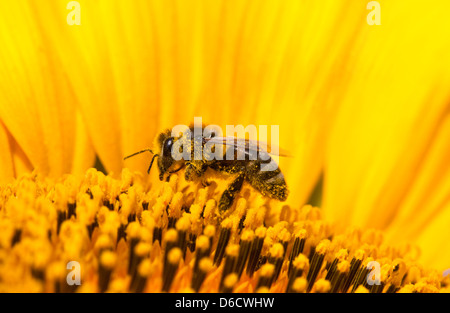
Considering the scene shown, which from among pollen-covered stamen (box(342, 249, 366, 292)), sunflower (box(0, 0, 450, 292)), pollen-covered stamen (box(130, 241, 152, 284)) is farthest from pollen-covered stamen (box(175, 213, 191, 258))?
pollen-covered stamen (box(342, 249, 366, 292))

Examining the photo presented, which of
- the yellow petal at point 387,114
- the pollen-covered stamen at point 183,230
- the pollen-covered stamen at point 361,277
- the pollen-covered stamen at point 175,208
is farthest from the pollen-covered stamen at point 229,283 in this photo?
the yellow petal at point 387,114

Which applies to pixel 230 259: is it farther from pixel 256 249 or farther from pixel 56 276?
pixel 56 276

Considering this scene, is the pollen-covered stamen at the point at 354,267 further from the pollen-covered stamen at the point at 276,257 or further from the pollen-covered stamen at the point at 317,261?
the pollen-covered stamen at the point at 276,257

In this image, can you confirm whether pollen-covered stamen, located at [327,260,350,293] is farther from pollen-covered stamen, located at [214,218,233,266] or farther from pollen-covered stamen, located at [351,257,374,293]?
pollen-covered stamen, located at [214,218,233,266]

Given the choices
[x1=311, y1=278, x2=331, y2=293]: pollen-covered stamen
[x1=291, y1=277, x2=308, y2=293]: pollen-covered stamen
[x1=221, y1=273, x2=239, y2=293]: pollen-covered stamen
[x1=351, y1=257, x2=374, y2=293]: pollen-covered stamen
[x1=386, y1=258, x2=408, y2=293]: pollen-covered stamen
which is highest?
[x1=221, y1=273, x2=239, y2=293]: pollen-covered stamen
